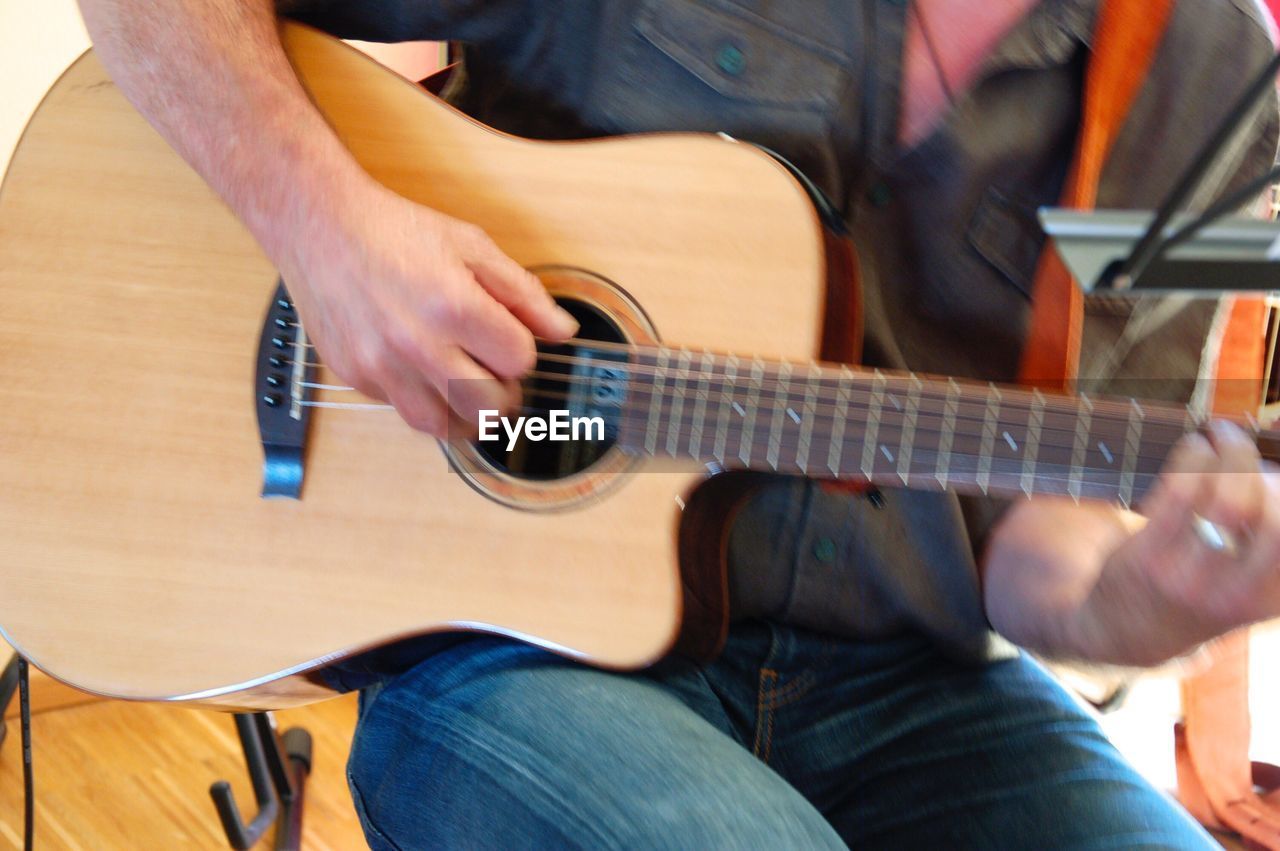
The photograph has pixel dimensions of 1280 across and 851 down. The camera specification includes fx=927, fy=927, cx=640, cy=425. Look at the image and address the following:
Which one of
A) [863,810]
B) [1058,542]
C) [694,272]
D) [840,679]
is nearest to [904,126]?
[694,272]

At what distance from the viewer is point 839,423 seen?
28.2 inches

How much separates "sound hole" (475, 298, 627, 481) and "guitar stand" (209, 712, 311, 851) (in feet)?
2.89

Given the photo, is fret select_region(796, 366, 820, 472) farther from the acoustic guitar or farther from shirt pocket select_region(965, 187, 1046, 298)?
shirt pocket select_region(965, 187, 1046, 298)

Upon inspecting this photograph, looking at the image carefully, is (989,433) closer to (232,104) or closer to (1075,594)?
(1075,594)

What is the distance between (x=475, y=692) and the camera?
2.31 ft

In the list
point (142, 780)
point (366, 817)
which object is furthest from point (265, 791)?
point (366, 817)

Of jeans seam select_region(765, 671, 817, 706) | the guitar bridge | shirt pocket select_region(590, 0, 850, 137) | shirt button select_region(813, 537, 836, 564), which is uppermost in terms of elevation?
shirt pocket select_region(590, 0, 850, 137)

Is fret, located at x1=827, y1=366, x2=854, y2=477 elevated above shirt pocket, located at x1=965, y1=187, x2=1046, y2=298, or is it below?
below

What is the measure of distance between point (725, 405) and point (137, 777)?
1.42 metres

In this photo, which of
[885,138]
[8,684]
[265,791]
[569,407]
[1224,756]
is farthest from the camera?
[1224,756]

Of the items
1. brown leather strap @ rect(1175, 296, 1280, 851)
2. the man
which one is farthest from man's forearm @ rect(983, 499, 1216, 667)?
brown leather strap @ rect(1175, 296, 1280, 851)

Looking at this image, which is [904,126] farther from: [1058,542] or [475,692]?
[475,692]

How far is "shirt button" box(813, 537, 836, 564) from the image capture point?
846 mm

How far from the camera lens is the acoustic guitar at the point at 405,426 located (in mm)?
729
